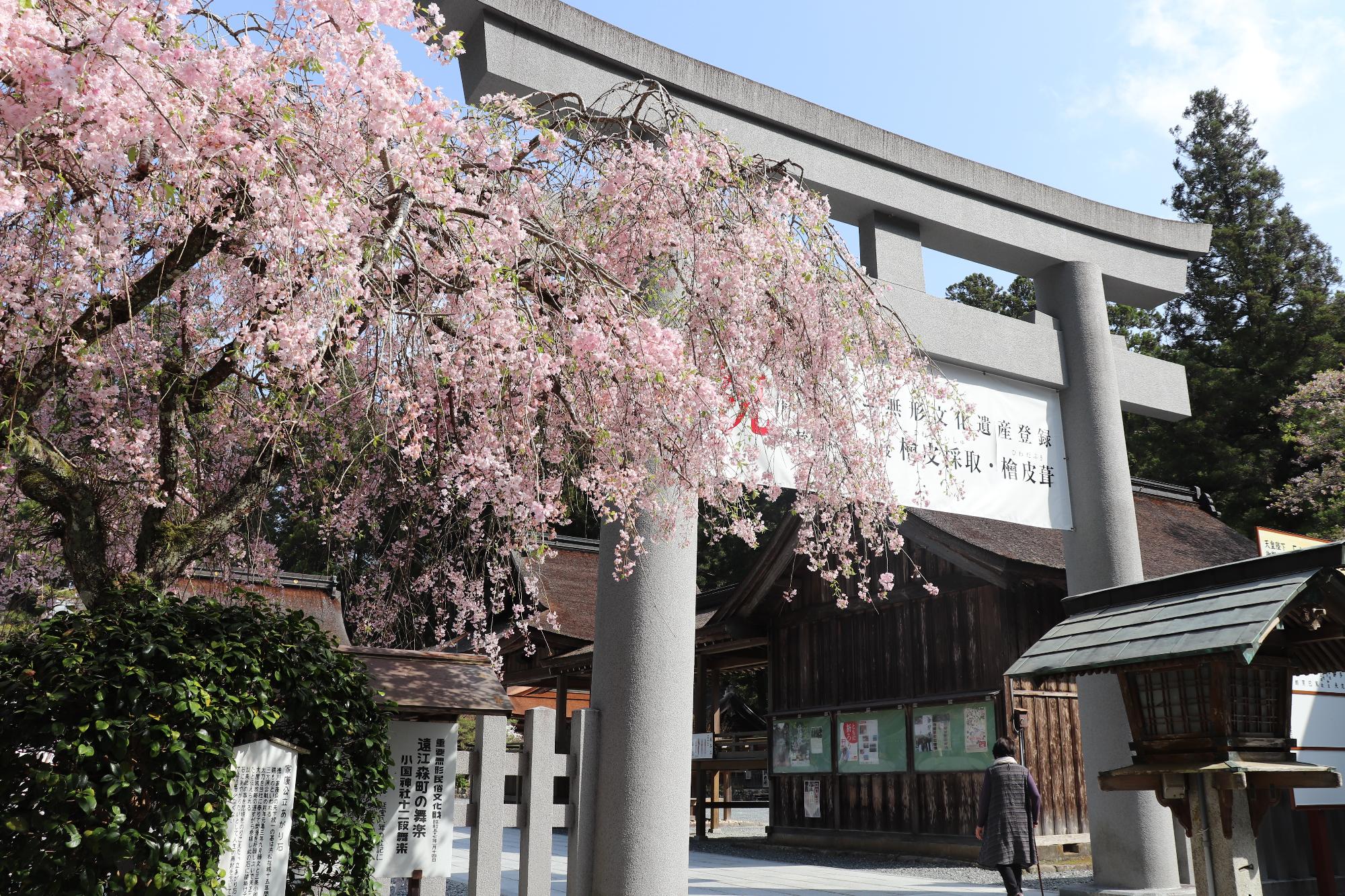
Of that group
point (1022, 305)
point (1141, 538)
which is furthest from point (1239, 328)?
point (1141, 538)

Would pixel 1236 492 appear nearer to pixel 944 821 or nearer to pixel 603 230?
pixel 944 821

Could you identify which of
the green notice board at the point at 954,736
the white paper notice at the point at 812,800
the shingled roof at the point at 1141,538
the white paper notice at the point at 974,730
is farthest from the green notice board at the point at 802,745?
the shingled roof at the point at 1141,538

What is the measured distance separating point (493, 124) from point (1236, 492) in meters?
21.3

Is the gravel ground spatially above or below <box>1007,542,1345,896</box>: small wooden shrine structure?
below

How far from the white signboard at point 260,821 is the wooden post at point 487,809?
1.12 m

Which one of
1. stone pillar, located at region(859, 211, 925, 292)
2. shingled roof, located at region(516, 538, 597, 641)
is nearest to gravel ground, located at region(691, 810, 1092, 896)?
shingled roof, located at region(516, 538, 597, 641)

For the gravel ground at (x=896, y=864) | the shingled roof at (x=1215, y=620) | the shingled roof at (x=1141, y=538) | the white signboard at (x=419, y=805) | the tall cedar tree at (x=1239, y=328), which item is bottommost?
the gravel ground at (x=896, y=864)

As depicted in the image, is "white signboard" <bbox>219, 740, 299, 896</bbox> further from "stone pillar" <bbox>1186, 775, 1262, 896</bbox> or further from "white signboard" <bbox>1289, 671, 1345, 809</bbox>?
"white signboard" <bbox>1289, 671, 1345, 809</bbox>

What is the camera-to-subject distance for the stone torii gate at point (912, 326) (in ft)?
18.3

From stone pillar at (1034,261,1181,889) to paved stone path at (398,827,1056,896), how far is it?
73.1 inches

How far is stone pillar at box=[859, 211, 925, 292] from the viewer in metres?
7.70

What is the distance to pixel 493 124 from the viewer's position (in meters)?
4.90

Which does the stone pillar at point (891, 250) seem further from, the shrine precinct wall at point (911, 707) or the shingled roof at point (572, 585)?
the shingled roof at point (572, 585)

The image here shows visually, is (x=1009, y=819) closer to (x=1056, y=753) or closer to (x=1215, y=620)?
(x=1215, y=620)
